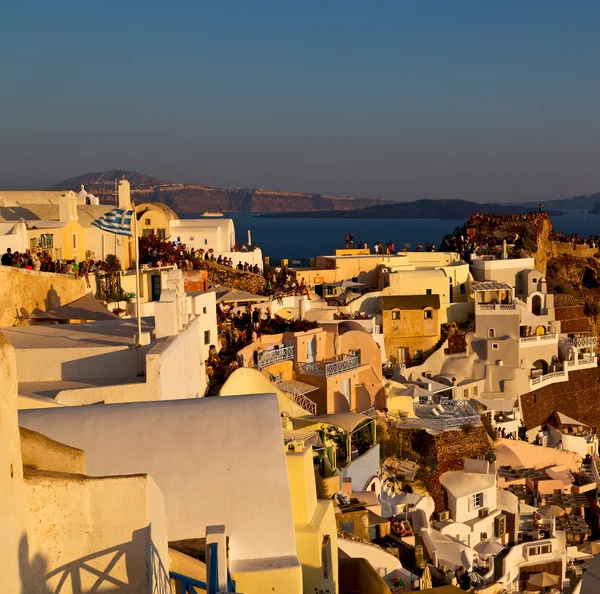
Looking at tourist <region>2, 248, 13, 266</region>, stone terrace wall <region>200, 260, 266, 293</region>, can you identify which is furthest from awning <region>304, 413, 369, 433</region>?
stone terrace wall <region>200, 260, 266, 293</region>

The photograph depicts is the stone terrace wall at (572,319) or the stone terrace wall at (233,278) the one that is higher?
the stone terrace wall at (233,278)

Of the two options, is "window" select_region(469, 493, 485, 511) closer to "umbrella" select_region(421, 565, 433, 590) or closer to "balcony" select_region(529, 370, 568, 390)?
"umbrella" select_region(421, 565, 433, 590)

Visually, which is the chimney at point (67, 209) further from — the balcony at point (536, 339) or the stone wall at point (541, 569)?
the balcony at point (536, 339)

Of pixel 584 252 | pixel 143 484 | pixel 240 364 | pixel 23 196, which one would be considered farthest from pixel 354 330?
pixel 584 252

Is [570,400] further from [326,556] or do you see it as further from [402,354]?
[326,556]

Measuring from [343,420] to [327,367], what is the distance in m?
4.33

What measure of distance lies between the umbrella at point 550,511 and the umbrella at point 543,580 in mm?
3023

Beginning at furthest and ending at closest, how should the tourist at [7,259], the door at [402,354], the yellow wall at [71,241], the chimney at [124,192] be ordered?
the door at [402,354] < the chimney at [124,192] < the yellow wall at [71,241] < the tourist at [7,259]

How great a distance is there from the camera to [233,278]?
32406 mm

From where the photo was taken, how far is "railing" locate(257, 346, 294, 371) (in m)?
23.2

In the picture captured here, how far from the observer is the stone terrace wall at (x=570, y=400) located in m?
33.9

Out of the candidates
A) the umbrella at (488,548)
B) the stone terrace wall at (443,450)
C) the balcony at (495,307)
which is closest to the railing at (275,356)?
the stone terrace wall at (443,450)

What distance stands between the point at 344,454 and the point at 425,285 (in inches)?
674

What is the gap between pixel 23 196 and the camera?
35062 mm
